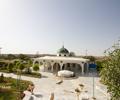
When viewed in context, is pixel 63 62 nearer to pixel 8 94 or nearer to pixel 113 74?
pixel 8 94

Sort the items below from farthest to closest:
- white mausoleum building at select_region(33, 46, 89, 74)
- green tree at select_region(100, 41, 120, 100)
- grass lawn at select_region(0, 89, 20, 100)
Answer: white mausoleum building at select_region(33, 46, 89, 74) → grass lawn at select_region(0, 89, 20, 100) → green tree at select_region(100, 41, 120, 100)

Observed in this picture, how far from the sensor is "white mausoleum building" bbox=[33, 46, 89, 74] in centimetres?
4153

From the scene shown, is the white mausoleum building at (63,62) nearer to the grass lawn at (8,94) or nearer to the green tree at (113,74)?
the grass lawn at (8,94)

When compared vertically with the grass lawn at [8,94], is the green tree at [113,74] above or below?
above

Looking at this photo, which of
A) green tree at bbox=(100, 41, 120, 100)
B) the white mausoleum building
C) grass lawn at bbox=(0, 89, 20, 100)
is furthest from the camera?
the white mausoleum building

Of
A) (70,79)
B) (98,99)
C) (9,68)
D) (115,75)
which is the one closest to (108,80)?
(115,75)

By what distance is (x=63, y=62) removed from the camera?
138ft

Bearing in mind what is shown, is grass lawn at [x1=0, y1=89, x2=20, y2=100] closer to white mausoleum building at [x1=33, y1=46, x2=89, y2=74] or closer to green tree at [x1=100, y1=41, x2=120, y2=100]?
green tree at [x1=100, y1=41, x2=120, y2=100]

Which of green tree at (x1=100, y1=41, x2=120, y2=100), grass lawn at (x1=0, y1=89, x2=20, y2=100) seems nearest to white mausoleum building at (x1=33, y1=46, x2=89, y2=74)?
grass lawn at (x1=0, y1=89, x2=20, y2=100)

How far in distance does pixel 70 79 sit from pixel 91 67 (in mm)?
19672

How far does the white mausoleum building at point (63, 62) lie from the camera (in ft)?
136

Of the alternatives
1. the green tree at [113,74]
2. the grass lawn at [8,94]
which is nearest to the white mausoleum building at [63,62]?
the grass lawn at [8,94]

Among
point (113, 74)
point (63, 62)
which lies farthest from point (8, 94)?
point (63, 62)

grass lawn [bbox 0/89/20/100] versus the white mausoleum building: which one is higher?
the white mausoleum building
